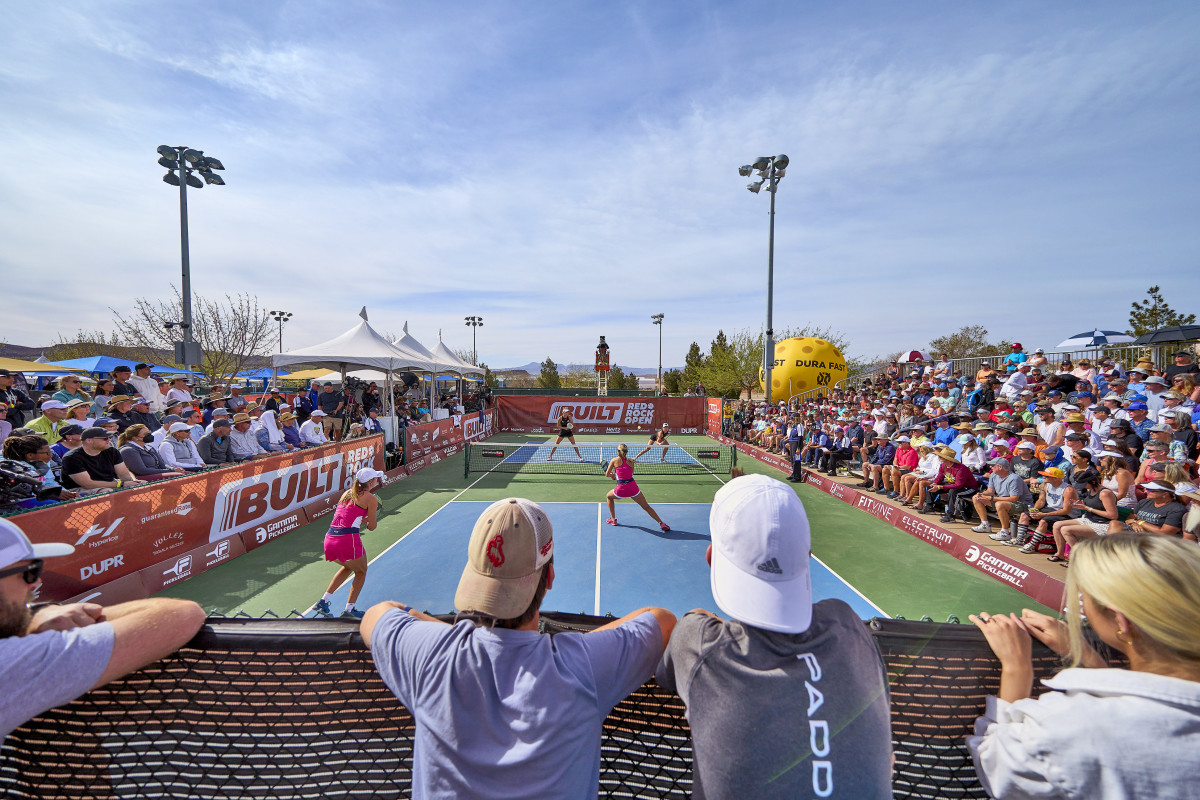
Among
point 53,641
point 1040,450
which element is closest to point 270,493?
point 53,641

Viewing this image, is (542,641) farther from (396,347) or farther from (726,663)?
(396,347)


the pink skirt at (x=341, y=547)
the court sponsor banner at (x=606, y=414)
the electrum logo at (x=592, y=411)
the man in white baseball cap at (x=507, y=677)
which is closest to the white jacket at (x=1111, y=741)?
the man in white baseball cap at (x=507, y=677)

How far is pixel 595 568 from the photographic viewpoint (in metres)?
8.73

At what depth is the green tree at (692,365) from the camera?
56438 millimetres

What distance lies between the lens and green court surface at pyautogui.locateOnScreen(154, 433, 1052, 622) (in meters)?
7.48

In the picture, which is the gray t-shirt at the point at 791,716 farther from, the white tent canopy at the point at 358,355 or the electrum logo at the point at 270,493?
the white tent canopy at the point at 358,355

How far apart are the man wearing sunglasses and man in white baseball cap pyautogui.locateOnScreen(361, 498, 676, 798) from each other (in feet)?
2.30

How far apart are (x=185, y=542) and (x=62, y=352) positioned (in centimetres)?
5127

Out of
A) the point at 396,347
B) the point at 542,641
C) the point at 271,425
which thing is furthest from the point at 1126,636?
the point at 396,347

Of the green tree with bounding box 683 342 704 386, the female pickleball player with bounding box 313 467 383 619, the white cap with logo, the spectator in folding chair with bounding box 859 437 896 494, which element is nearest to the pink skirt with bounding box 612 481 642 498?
the female pickleball player with bounding box 313 467 383 619

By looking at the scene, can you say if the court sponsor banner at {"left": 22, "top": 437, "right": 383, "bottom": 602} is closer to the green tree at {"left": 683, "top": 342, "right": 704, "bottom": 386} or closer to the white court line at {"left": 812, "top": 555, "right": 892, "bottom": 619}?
the white court line at {"left": 812, "top": 555, "right": 892, "bottom": 619}

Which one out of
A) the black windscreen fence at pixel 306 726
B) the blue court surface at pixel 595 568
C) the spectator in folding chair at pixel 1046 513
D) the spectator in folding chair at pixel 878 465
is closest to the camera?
the black windscreen fence at pixel 306 726

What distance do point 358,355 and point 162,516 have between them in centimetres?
1029

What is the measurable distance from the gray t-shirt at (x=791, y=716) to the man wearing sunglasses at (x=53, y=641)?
5.67 feet
